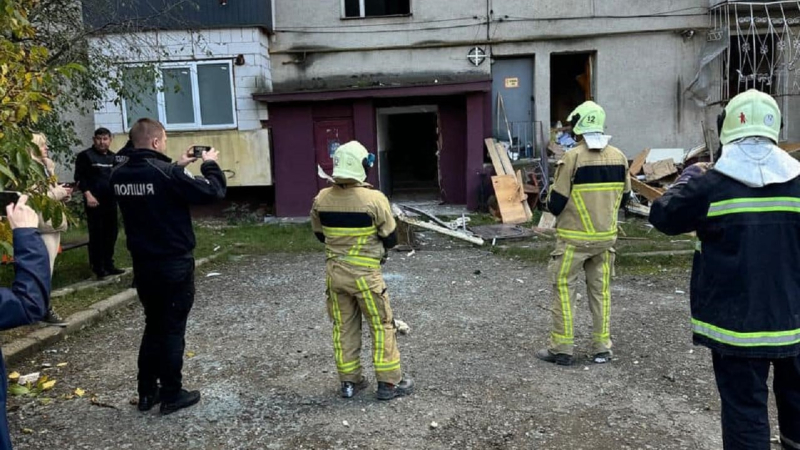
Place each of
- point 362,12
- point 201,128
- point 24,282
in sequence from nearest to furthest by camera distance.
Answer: point 24,282, point 201,128, point 362,12

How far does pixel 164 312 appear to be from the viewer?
4031 millimetres

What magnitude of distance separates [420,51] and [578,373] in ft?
35.0

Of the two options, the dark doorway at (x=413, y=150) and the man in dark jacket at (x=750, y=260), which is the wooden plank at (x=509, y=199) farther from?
the man in dark jacket at (x=750, y=260)

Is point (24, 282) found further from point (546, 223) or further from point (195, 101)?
point (195, 101)

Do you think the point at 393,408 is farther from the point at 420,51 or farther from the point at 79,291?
the point at 420,51

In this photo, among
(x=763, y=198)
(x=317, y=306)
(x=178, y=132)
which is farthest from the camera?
(x=178, y=132)

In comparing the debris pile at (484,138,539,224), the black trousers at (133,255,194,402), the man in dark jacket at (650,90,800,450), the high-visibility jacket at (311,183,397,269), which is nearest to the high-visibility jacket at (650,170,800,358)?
the man in dark jacket at (650,90,800,450)

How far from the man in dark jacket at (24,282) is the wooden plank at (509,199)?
33.7ft

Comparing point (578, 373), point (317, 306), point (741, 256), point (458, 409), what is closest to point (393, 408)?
point (458, 409)

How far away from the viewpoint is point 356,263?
13.8ft

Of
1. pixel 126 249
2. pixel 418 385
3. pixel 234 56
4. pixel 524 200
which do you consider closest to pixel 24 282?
pixel 418 385

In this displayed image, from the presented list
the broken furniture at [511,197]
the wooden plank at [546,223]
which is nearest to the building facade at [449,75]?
the broken furniture at [511,197]

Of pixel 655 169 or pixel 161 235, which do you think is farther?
pixel 655 169

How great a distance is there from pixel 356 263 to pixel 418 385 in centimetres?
108
